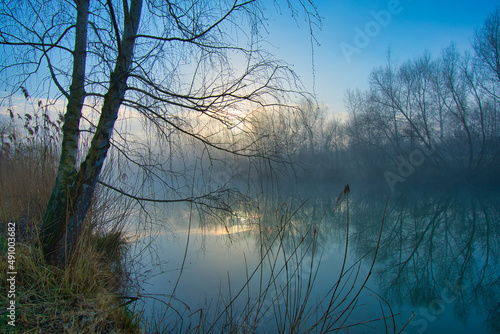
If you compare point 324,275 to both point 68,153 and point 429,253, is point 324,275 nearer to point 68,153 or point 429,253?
point 429,253

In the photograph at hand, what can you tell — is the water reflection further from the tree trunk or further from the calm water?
the tree trunk

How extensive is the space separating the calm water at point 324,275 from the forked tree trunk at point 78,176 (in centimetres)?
93

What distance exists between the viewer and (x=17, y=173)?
3.86m

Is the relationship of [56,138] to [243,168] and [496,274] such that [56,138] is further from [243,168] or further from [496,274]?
[496,274]

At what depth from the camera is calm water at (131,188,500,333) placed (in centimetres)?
250

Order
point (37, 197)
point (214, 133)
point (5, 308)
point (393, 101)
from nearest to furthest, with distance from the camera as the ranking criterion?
point (5, 308) < point (214, 133) < point (37, 197) < point (393, 101)

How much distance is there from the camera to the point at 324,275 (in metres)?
3.87

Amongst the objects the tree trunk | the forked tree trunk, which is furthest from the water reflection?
the tree trunk

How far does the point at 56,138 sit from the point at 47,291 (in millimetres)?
2355

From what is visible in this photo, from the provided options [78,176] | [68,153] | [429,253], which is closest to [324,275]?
[429,253]

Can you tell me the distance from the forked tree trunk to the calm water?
3.04 feet

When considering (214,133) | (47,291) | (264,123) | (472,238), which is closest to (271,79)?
(264,123)

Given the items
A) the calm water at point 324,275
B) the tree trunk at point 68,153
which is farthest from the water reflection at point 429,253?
the tree trunk at point 68,153

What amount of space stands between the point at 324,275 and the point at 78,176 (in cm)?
333
